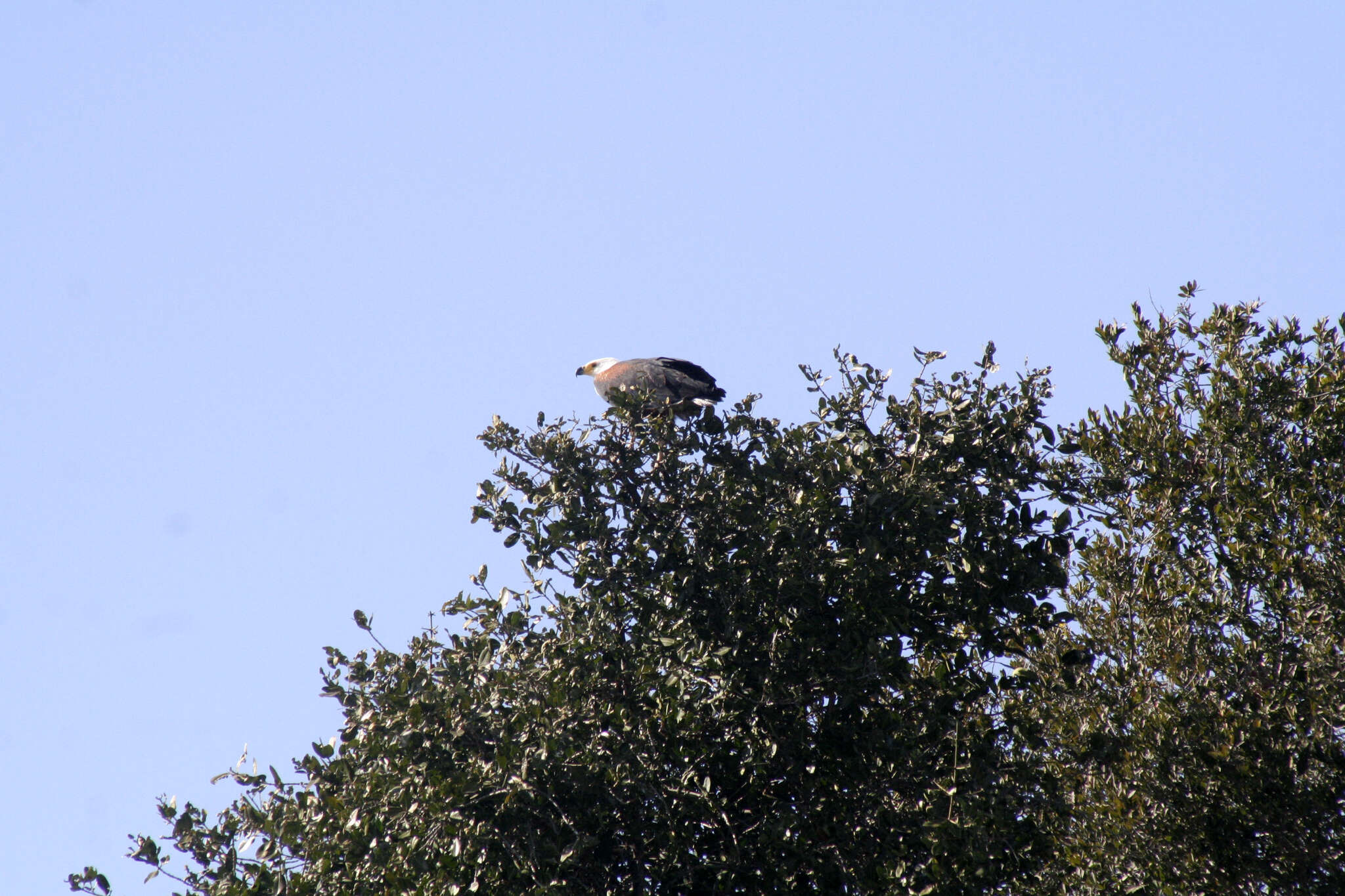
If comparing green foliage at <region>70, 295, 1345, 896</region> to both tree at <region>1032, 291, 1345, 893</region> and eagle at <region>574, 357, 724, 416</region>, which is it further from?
eagle at <region>574, 357, 724, 416</region>

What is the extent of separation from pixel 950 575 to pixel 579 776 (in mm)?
3170

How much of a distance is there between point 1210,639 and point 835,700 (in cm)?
349

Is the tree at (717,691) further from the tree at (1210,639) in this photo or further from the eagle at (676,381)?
the eagle at (676,381)

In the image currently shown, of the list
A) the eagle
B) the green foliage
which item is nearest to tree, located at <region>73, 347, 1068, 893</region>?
the green foliage

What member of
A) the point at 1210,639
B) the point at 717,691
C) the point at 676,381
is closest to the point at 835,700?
the point at 717,691

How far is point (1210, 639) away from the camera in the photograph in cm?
956

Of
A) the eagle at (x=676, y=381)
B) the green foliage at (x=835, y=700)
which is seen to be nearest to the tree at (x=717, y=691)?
the green foliage at (x=835, y=700)

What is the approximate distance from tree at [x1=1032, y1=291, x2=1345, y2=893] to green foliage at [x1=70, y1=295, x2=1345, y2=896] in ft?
0.11

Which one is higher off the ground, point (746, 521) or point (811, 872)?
point (746, 521)

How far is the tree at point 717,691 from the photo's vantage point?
743cm

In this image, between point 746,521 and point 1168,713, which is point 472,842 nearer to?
point 746,521

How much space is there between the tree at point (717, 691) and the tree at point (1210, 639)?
82cm

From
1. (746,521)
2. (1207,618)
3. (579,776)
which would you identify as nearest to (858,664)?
(746,521)

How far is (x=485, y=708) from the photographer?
303 inches
